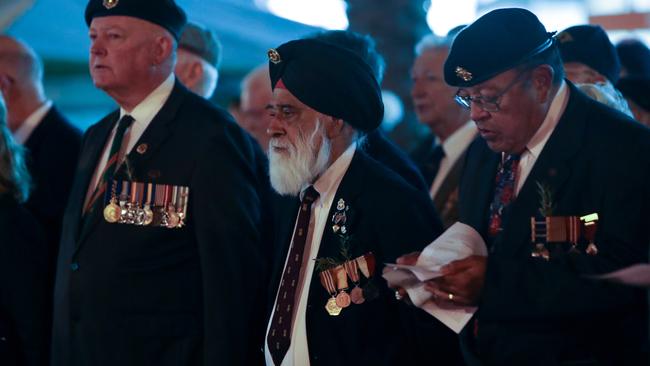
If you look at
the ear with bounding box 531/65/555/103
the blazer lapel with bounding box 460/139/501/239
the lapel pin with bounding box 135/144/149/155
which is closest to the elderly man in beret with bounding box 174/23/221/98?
the lapel pin with bounding box 135/144/149/155

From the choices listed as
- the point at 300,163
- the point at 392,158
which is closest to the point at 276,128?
the point at 300,163

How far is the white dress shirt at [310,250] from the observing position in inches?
173

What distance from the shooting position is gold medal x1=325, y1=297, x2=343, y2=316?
4.37 meters

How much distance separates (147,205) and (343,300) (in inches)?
43.4

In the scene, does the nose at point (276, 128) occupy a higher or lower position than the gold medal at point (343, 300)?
higher

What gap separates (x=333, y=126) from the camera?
464cm

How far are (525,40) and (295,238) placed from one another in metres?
1.25

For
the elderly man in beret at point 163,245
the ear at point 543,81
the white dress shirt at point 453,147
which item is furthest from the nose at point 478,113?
the white dress shirt at point 453,147

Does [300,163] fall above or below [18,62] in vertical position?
below

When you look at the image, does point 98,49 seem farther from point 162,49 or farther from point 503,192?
point 503,192

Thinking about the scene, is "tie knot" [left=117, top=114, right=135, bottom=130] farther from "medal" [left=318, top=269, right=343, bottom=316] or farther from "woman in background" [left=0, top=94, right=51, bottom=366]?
"medal" [left=318, top=269, right=343, bottom=316]

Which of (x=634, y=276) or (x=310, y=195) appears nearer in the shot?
(x=634, y=276)

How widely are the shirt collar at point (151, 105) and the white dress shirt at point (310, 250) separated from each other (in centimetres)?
102

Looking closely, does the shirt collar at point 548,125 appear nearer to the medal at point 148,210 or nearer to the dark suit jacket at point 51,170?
the medal at point 148,210
